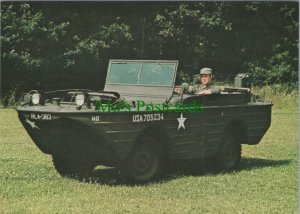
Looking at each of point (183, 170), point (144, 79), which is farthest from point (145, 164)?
point (144, 79)

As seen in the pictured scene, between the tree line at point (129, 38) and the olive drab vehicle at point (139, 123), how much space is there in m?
4.51

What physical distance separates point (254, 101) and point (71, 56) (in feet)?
26.7

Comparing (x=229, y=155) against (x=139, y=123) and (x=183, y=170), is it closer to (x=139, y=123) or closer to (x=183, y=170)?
(x=183, y=170)

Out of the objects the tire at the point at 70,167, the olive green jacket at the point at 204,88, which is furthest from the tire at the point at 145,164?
the olive green jacket at the point at 204,88

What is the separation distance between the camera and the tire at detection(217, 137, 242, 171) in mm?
9500

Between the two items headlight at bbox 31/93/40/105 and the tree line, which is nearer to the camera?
headlight at bbox 31/93/40/105

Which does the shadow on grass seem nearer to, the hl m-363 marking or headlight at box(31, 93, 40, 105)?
the hl m-363 marking

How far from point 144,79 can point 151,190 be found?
2.04m

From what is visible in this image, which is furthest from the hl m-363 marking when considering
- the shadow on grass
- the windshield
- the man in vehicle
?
the man in vehicle

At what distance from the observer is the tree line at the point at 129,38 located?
15719 millimetres

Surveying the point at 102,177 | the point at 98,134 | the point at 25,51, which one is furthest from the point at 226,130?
the point at 25,51

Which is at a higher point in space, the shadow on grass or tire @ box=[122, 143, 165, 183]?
tire @ box=[122, 143, 165, 183]

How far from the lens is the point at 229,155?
9688 mm

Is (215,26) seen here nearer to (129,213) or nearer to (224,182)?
(224,182)
